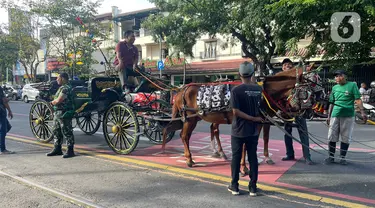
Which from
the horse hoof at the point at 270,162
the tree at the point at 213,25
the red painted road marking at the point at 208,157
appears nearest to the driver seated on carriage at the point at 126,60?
the red painted road marking at the point at 208,157

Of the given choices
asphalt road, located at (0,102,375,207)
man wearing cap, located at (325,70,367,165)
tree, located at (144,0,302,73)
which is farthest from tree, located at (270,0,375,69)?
asphalt road, located at (0,102,375,207)

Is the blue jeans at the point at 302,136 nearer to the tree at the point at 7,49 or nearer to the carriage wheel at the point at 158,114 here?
the carriage wheel at the point at 158,114

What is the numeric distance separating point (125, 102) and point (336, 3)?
6517 millimetres

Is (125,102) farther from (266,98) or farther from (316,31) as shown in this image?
(316,31)

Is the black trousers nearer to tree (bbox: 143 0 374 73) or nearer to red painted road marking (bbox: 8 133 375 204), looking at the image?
red painted road marking (bbox: 8 133 375 204)

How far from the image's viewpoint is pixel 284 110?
5.59m

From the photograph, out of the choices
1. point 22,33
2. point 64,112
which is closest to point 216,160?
point 64,112

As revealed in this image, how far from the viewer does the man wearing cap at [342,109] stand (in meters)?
6.15

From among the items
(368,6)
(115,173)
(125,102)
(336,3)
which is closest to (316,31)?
(336,3)

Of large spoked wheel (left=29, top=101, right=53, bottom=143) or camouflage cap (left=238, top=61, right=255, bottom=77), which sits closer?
camouflage cap (left=238, top=61, right=255, bottom=77)

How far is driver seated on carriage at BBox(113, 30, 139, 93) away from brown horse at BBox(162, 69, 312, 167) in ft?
4.93

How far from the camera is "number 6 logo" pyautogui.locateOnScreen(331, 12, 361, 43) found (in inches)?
380

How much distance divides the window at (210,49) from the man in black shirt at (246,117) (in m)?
24.2

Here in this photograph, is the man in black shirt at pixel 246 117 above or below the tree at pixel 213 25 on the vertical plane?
below
